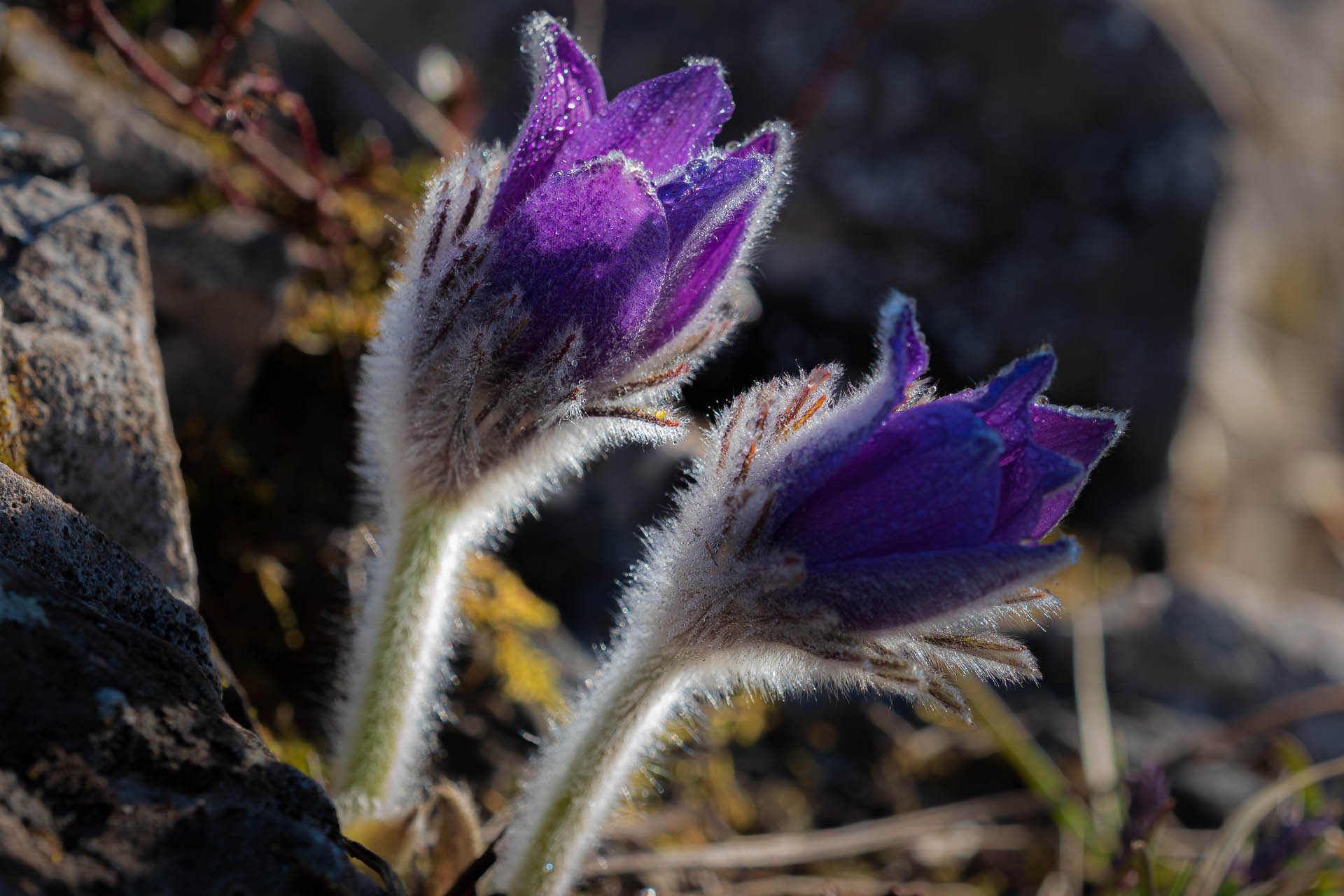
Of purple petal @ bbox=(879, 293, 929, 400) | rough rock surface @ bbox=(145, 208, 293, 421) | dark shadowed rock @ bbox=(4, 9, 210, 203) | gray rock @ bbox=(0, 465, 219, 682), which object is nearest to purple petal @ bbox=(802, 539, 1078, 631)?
purple petal @ bbox=(879, 293, 929, 400)

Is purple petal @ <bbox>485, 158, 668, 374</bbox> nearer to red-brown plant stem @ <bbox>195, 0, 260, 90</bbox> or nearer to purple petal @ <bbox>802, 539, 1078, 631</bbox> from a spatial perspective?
purple petal @ <bbox>802, 539, 1078, 631</bbox>

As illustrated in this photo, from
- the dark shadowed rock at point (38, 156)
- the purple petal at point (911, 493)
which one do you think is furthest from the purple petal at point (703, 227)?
the dark shadowed rock at point (38, 156)

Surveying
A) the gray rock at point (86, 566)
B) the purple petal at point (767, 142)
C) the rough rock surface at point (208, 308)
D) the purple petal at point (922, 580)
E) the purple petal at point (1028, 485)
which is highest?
the purple petal at point (767, 142)

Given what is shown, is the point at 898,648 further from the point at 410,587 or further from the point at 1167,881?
the point at 1167,881

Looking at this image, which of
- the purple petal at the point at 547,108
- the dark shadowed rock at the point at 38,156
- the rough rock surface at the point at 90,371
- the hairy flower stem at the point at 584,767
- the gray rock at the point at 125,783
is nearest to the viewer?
the gray rock at the point at 125,783

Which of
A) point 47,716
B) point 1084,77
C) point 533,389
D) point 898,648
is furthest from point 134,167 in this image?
point 1084,77

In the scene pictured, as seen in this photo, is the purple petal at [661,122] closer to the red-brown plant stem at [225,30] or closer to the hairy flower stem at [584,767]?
the hairy flower stem at [584,767]
